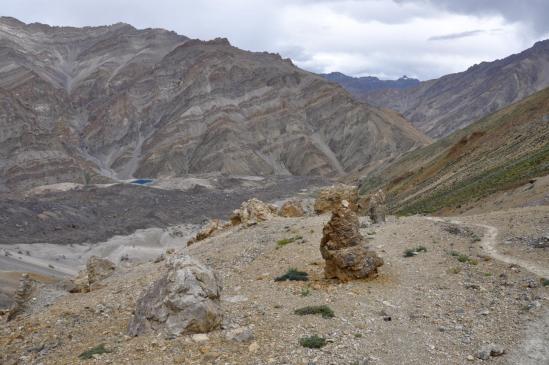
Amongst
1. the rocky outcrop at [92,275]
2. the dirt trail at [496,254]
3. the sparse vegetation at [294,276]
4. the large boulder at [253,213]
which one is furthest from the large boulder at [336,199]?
the sparse vegetation at [294,276]

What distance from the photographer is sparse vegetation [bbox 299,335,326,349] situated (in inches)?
422

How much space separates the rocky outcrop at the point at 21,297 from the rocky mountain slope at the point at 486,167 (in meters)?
24.3

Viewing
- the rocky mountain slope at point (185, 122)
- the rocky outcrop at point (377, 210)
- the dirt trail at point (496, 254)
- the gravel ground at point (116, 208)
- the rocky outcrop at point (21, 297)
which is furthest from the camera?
the rocky mountain slope at point (185, 122)

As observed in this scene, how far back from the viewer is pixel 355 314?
12.5 m

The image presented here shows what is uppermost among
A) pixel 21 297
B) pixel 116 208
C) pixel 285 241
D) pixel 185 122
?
pixel 185 122

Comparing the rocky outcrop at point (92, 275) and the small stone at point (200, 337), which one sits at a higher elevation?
the small stone at point (200, 337)

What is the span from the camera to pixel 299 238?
21422mm

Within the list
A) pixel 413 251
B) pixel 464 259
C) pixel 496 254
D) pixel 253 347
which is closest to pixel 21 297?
pixel 253 347

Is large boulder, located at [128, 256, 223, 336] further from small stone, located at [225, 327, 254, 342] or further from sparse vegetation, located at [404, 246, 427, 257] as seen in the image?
sparse vegetation, located at [404, 246, 427, 257]

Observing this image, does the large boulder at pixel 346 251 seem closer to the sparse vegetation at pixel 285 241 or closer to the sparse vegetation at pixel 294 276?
the sparse vegetation at pixel 294 276

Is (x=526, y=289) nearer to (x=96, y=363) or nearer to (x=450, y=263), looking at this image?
(x=450, y=263)

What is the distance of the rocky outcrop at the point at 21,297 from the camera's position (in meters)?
21.2

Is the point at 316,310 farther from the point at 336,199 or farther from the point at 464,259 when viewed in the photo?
the point at 336,199

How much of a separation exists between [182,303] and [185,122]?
5184 inches
